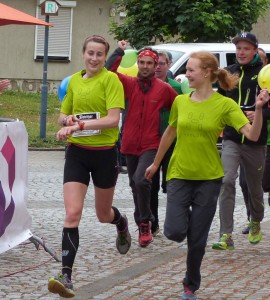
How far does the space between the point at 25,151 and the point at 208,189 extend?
212 centimetres

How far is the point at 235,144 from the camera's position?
952 centimetres

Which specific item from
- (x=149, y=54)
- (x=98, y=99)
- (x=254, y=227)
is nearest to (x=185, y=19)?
(x=149, y=54)

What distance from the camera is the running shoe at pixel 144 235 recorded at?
384 inches

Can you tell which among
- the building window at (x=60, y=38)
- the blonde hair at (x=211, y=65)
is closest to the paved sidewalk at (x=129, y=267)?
the blonde hair at (x=211, y=65)

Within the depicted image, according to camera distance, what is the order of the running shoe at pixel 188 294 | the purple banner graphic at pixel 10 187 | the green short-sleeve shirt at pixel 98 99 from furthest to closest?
the purple banner graphic at pixel 10 187 → the green short-sleeve shirt at pixel 98 99 → the running shoe at pixel 188 294

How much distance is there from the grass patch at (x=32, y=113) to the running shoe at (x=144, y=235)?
1109 centimetres

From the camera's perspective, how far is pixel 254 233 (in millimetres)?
9867

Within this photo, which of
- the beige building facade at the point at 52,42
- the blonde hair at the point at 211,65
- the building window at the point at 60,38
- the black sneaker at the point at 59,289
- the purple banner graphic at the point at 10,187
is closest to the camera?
the black sneaker at the point at 59,289

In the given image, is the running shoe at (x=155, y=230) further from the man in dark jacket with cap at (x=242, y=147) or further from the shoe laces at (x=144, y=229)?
the man in dark jacket with cap at (x=242, y=147)

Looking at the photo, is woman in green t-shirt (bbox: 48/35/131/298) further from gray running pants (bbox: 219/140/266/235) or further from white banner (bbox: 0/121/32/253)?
gray running pants (bbox: 219/140/266/235)

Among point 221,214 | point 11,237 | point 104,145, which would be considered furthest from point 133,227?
point 104,145

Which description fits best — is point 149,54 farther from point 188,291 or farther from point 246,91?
point 188,291

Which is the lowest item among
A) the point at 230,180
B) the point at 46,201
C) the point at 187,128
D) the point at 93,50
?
the point at 46,201

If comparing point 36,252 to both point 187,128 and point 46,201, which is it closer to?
point 187,128
